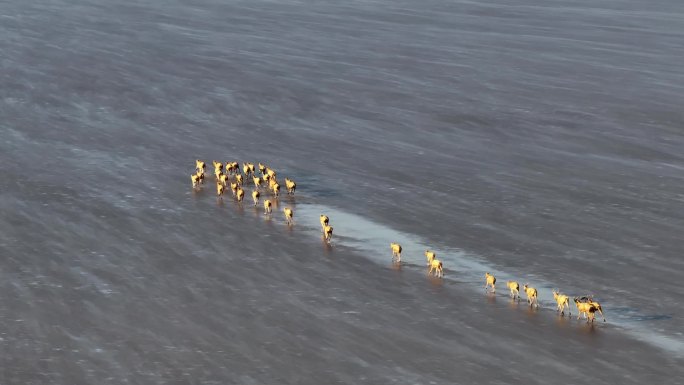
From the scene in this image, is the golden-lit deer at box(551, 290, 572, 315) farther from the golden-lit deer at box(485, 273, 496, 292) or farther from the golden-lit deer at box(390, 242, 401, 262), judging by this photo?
the golden-lit deer at box(390, 242, 401, 262)

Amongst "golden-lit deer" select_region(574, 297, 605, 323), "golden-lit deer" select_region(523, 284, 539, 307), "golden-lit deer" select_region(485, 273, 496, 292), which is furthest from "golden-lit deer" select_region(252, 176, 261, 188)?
"golden-lit deer" select_region(574, 297, 605, 323)

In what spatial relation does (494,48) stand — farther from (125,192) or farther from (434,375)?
(434,375)

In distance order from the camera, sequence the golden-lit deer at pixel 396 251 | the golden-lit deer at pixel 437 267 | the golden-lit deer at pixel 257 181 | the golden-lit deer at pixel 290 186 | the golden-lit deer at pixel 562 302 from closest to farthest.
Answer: the golden-lit deer at pixel 562 302 → the golden-lit deer at pixel 437 267 → the golden-lit deer at pixel 396 251 → the golden-lit deer at pixel 257 181 → the golden-lit deer at pixel 290 186

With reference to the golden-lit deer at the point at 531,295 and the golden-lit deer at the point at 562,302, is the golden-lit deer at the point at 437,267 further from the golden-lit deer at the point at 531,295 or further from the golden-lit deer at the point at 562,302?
the golden-lit deer at the point at 562,302

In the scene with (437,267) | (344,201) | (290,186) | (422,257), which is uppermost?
(290,186)

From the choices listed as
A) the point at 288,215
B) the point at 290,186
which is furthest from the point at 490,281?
the point at 290,186

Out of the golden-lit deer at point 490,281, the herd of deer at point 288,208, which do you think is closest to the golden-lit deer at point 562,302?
the herd of deer at point 288,208

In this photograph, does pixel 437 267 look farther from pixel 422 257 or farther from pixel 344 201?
pixel 344 201

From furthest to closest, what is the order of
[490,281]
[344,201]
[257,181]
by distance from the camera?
[257,181], [344,201], [490,281]
